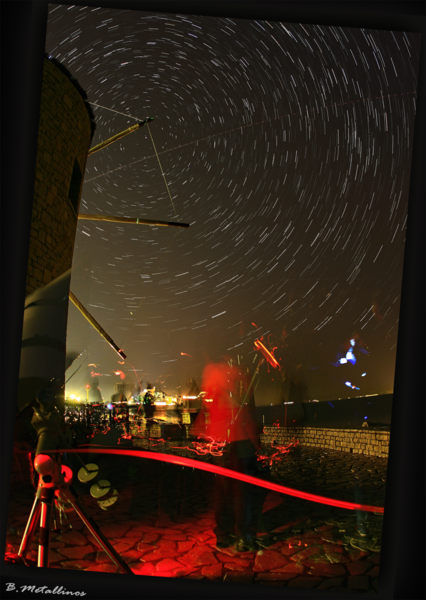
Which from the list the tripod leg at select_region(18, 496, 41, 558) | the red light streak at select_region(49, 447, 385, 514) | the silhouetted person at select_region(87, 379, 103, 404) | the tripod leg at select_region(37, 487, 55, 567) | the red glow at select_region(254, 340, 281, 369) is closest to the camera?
the tripod leg at select_region(37, 487, 55, 567)

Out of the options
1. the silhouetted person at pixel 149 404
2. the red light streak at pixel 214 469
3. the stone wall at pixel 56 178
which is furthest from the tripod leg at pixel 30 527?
the stone wall at pixel 56 178

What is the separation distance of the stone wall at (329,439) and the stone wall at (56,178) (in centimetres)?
231

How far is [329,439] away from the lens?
132 inches

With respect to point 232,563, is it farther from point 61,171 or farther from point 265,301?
point 61,171

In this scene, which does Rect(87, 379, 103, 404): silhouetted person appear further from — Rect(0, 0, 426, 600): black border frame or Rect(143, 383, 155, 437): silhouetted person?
Rect(0, 0, 426, 600): black border frame

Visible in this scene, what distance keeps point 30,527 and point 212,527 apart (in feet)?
4.28

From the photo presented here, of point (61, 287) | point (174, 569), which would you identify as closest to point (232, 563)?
point (174, 569)

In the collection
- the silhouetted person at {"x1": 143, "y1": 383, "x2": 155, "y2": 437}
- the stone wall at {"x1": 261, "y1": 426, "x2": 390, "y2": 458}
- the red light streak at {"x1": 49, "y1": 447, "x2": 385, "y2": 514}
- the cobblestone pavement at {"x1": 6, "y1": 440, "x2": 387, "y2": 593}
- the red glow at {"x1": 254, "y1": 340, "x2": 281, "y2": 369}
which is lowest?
the cobblestone pavement at {"x1": 6, "y1": 440, "x2": 387, "y2": 593}

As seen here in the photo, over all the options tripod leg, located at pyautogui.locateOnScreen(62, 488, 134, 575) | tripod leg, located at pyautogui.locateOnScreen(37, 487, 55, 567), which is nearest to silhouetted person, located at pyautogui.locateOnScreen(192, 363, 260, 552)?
tripod leg, located at pyautogui.locateOnScreen(62, 488, 134, 575)

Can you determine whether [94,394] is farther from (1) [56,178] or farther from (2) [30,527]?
(1) [56,178]

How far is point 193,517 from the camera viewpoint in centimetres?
261

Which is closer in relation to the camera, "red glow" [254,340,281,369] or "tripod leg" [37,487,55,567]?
"tripod leg" [37,487,55,567]

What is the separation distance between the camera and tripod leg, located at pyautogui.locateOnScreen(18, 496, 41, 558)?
2.13 metres

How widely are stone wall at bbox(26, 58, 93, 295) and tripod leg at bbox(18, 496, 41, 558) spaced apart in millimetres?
1523
